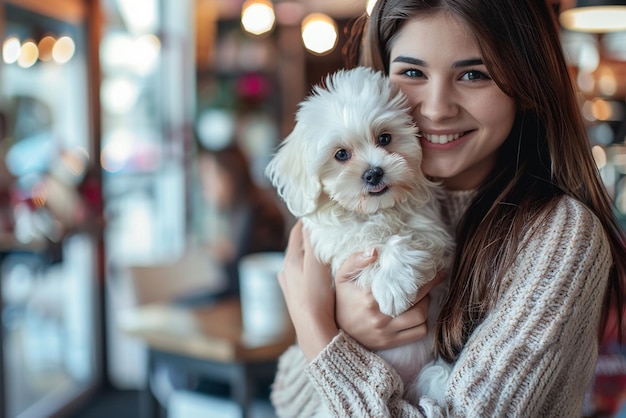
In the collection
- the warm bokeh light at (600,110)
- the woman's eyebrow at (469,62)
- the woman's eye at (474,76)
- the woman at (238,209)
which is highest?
the woman's eyebrow at (469,62)

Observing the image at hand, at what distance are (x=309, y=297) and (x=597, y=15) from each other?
2153 millimetres

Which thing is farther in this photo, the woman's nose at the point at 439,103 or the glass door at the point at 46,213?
the glass door at the point at 46,213

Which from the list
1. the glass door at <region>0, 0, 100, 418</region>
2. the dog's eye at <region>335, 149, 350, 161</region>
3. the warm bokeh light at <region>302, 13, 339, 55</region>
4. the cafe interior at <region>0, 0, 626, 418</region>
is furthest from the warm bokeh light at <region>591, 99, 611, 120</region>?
the glass door at <region>0, 0, 100, 418</region>

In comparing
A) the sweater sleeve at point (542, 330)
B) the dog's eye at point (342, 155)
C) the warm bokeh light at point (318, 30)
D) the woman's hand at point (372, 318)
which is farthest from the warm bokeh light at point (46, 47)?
the sweater sleeve at point (542, 330)

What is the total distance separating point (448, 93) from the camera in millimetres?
1212

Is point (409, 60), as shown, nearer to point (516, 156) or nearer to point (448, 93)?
point (448, 93)

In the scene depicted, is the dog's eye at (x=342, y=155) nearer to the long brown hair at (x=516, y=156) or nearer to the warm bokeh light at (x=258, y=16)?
the long brown hair at (x=516, y=156)

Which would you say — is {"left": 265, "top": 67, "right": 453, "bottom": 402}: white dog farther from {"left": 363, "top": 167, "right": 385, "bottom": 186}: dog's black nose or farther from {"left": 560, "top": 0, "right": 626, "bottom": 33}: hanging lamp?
{"left": 560, "top": 0, "right": 626, "bottom": 33}: hanging lamp

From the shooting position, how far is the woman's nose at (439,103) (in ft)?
3.96

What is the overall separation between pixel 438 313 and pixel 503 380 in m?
0.27

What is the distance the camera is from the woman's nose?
121 cm

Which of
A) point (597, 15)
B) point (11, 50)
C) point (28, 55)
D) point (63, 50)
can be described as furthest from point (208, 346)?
point (63, 50)

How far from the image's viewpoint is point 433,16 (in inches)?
47.9

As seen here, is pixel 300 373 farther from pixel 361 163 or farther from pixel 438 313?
pixel 361 163
